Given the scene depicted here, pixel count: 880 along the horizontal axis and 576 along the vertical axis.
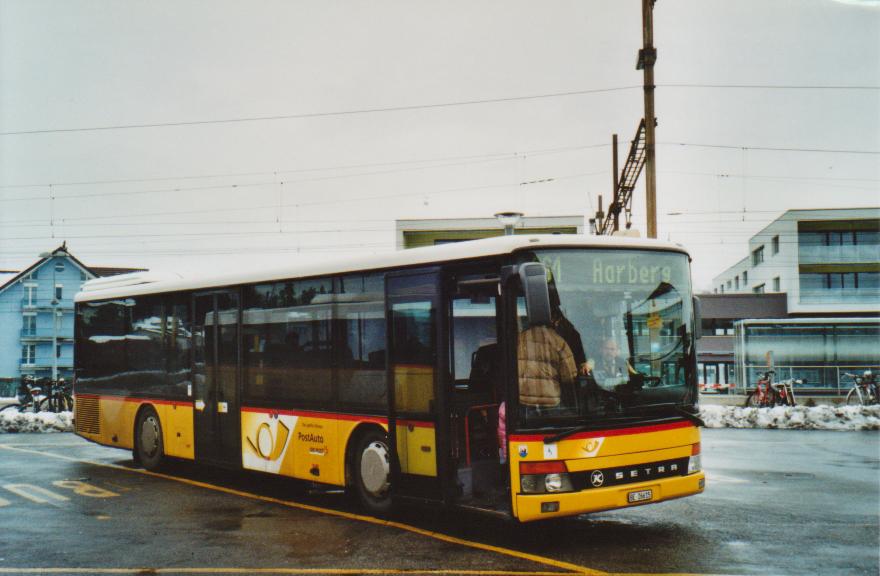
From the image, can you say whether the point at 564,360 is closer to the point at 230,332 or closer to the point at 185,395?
the point at 230,332

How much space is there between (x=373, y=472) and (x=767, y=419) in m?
14.0

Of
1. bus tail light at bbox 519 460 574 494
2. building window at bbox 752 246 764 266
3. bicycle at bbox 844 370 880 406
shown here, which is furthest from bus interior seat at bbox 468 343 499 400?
building window at bbox 752 246 764 266

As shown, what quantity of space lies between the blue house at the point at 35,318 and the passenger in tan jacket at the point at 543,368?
69.1 m

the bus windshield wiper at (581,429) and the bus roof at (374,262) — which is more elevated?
the bus roof at (374,262)

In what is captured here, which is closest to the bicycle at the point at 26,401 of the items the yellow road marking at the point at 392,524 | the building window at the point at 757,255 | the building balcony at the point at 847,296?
the yellow road marking at the point at 392,524

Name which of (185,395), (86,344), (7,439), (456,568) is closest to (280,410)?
(185,395)

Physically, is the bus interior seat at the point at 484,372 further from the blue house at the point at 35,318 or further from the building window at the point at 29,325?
the building window at the point at 29,325

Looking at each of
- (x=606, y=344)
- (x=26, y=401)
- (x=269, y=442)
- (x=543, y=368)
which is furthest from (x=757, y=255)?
(x=543, y=368)

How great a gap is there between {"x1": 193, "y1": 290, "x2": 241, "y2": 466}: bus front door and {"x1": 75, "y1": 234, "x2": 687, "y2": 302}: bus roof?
1.10 feet

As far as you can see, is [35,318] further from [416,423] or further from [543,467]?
[543,467]

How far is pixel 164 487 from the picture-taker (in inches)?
475

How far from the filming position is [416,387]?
28.5ft

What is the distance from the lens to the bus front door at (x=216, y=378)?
1164 centimetres

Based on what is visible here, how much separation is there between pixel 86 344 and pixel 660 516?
1057cm
